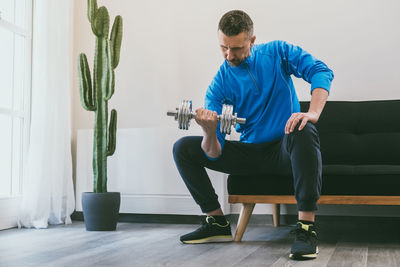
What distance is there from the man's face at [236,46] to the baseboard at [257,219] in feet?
3.64

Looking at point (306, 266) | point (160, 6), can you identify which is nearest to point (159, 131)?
point (160, 6)

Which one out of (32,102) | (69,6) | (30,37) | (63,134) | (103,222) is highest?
(69,6)

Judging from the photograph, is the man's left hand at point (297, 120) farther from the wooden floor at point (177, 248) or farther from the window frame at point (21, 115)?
the window frame at point (21, 115)

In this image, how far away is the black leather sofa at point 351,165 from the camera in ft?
6.70

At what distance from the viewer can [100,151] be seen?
2.68 m

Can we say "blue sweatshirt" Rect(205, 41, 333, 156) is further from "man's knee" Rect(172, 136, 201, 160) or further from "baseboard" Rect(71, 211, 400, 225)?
"baseboard" Rect(71, 211, 400, 225)

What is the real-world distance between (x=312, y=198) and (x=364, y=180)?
374mm

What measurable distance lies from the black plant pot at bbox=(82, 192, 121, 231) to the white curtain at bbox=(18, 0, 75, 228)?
0.29 m

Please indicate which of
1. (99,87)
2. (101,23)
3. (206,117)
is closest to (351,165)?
(206,117)

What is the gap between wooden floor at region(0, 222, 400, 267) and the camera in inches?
65.9

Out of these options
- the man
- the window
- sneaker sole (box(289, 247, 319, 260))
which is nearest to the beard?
the man

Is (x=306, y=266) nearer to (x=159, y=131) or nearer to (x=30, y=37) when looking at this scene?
(x=159, y=131)

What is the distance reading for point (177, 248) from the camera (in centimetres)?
198

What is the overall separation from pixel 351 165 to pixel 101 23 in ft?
4.92
